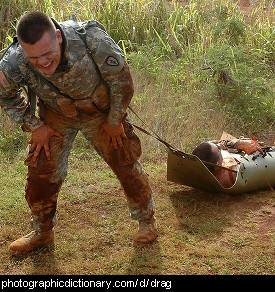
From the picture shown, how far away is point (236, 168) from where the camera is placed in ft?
14.9

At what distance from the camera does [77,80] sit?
122 inches

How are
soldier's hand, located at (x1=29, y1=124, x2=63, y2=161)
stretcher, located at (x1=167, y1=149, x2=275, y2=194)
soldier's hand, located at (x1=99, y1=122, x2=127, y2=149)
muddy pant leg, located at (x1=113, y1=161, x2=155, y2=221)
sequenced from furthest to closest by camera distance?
stretcher, located at (x1=167, y1=149, x2=275, y2=194), muddy pant leg, located at (x1=113, y1=161, x2=155, y2=221), soldier's hand, located at (x1=99, y1=122, x2=127, y2=149), soldier's hand, located at (x1=29, y1=124, x2=63, y2=161)

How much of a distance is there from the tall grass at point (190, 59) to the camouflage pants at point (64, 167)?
89.2 inches

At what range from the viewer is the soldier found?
2893 mm

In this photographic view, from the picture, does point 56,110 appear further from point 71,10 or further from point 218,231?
point 71,10

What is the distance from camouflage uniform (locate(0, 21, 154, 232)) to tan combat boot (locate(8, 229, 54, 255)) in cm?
8

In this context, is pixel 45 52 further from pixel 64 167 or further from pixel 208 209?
pixel 208 209

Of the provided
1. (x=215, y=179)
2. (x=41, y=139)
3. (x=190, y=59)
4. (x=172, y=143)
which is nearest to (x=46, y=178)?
(x=41, y=139)

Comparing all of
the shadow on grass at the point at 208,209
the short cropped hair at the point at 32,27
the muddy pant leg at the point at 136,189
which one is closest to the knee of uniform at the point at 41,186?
the muddy pant leg at the point at 136,189

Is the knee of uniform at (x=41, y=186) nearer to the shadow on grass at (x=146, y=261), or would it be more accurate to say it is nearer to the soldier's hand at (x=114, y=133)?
the soldier's hand at (x=114, y=133)

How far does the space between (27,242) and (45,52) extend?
4.99ft

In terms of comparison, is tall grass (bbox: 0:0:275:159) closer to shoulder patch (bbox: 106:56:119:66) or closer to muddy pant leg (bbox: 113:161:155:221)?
muddy pant leg (bbox: 113:161:155:221)

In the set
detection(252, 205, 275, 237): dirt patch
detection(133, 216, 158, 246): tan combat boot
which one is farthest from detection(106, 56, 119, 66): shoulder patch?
detection(252, 205, 275, 237): dirt patch

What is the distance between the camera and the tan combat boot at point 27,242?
11.7 ft
